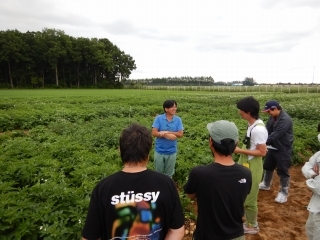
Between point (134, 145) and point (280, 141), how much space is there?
4.03 m

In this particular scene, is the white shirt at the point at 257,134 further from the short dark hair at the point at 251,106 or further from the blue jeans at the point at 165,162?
the blue jeans at the point at 165,162

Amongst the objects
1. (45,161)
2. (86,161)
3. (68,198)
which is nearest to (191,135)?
(86,161)

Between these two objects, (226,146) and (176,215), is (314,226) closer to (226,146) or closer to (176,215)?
(226,146)

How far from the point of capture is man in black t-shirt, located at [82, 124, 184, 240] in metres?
1.64

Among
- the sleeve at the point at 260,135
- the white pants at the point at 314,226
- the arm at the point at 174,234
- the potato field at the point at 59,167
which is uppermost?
the sleeve at the point at 260,135

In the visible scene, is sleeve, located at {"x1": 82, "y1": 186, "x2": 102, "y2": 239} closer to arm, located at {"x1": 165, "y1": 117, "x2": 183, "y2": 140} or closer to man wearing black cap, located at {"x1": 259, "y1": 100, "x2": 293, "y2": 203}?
arm, located at {"x1": 165, "y1": 117, "x2": 183, "y2": 140}

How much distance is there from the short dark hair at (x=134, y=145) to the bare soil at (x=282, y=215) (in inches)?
110

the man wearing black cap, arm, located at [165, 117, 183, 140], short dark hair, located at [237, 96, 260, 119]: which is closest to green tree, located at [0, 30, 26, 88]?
arm, located at [165, 117, 183, 140]

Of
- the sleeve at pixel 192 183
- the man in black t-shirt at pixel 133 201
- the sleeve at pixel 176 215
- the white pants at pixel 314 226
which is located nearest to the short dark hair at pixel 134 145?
the man in black t-shirt at pixel 133 201

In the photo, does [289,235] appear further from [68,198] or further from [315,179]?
[68,198]

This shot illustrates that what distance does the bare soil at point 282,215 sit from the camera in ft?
13.0

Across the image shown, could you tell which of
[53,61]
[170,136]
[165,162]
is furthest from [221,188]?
[53,61]

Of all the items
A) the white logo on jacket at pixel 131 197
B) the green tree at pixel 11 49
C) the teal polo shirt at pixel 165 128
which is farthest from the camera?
the green tree at pixel 11 49

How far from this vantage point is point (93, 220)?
1.69 meters
